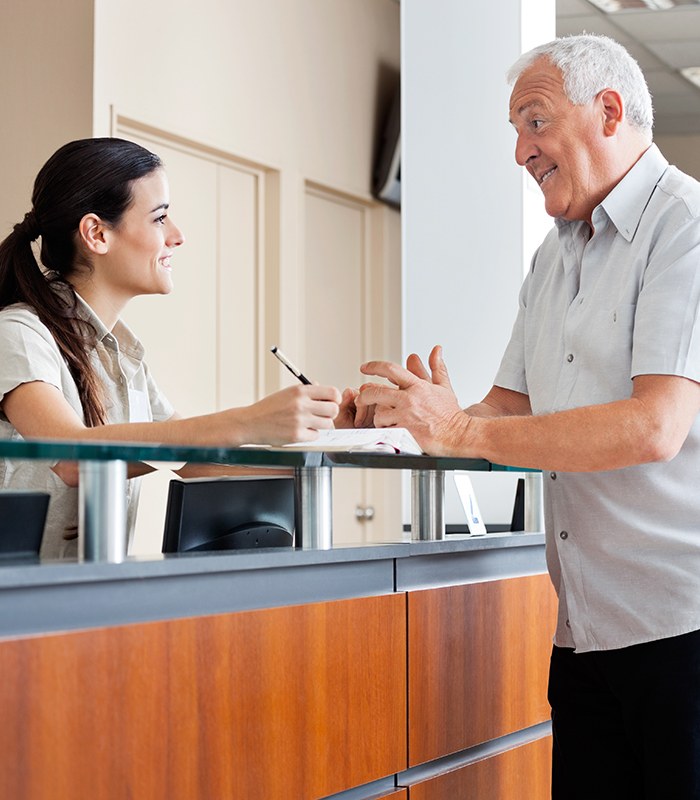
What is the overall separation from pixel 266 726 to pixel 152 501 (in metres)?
2.83

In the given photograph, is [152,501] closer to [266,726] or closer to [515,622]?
[515,622]

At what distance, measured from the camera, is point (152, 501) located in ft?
14.1

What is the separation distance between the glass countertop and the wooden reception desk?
0.43ft

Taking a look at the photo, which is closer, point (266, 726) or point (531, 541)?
point (266, 726)

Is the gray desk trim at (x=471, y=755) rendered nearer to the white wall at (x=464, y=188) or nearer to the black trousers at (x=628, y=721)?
the black trousers at (x=628, y=721)

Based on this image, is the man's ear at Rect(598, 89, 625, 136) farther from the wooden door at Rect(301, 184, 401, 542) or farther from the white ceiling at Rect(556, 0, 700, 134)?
the white ceiling at Rect(556, 0, 700, 134)

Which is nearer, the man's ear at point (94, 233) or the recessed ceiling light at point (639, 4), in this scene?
the man's ear at point (94, 233)

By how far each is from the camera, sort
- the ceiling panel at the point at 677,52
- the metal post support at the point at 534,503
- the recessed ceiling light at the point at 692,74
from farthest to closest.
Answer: the recessed ceiling light at the point at 692,74, the ceiling panel at the point at 677,52, the metal post support at the point at 534,503

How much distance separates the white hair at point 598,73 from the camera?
1945 millimetres

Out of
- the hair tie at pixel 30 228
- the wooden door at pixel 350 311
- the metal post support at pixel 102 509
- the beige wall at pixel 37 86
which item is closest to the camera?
the metal post support at pixel 102 509

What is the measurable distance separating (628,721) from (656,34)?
5.42 metres

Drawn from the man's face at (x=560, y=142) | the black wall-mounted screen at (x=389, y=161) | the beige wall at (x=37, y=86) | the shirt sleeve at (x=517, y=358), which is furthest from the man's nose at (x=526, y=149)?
the black wall-mounted screen at (x=389, y=161)

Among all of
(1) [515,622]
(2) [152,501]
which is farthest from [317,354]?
(1) [515,622]

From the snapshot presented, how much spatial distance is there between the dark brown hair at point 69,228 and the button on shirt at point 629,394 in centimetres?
85
